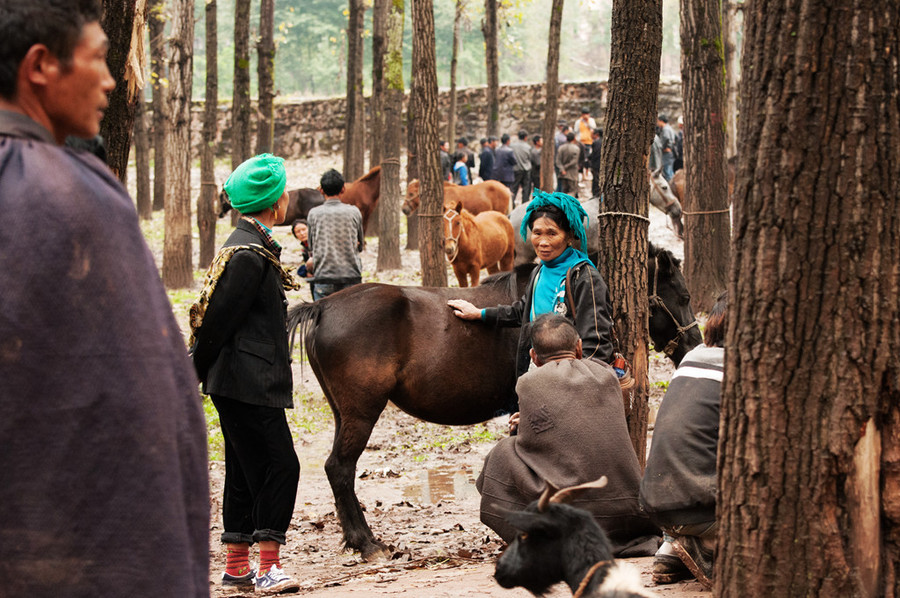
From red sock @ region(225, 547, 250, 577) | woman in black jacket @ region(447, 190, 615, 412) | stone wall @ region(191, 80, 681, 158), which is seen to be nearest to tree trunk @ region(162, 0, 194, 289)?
woman in black jacket @ region(447, 190, 615, 412)

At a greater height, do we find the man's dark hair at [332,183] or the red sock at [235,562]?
the man's dark hair at [332,183]

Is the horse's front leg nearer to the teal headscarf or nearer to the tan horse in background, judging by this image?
the teal headscarf

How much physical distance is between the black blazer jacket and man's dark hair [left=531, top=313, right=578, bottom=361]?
1.46 m

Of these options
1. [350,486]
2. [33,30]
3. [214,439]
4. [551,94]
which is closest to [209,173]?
[551,94]

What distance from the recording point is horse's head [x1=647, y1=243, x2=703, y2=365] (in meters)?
8.11

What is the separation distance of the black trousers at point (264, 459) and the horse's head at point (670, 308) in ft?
11.4

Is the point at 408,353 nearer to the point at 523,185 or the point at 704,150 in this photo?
the point at 704,150

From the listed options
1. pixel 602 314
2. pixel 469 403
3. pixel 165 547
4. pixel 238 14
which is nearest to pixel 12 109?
pixel 165 547

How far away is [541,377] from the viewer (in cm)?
575

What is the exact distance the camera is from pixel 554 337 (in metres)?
5.79

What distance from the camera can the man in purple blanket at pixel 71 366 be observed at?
2213 mm

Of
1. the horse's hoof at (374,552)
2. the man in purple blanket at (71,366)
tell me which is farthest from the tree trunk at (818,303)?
the horse's hoof at (374,552)

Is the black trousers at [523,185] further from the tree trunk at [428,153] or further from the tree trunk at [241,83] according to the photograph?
the tree trunk at [428,153]

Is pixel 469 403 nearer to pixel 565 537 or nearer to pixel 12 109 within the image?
pixel 565 537
